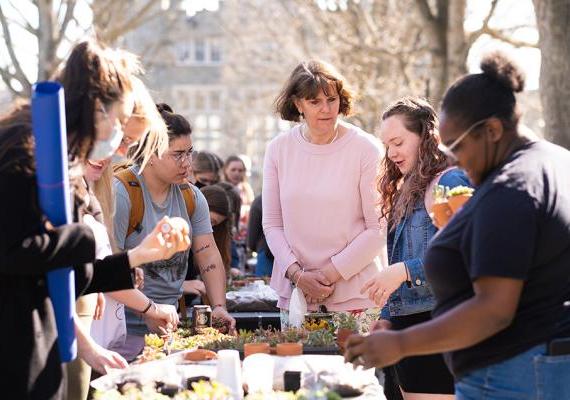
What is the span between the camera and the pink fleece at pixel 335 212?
563 centimetres

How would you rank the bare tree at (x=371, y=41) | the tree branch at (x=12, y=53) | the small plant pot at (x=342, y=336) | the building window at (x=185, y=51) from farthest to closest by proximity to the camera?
the building window at (x=185, y=51) < the tree branch at (x=12, y=53) < the bare tree at (x=371, y=41) < the small plant pot at (x=342, y=336)

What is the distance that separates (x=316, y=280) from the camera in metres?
5.59

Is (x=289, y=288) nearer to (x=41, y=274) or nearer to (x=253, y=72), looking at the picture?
(x=41, y=274)

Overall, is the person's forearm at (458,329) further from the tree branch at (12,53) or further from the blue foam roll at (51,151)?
the tree branch at (12,53)

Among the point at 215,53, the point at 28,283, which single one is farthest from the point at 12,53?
the point at 215,53

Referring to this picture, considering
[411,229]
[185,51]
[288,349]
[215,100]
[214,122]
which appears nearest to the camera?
[288,349]

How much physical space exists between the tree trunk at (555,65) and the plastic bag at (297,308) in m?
4.06

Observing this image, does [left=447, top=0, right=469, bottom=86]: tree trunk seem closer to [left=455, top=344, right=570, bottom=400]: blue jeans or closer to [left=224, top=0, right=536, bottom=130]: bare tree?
[left=224, top=0, right=536, bottom=130]: bare tree

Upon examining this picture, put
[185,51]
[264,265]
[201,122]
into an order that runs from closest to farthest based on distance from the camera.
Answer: [264,265] < [201,122] < [185,51]

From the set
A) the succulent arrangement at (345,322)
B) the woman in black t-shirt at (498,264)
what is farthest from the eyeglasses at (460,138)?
the succulent arrangement at (345,322)

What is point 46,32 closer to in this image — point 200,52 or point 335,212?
point 335,212

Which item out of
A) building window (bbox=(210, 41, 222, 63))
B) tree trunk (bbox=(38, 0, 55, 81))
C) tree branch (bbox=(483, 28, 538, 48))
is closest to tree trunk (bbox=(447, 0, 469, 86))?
tree branch (bbox=(483, 28, 538, 48))

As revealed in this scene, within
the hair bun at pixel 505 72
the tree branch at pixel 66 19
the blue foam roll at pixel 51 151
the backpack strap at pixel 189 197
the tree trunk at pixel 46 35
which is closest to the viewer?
the blue foam roll at pixel 51 151

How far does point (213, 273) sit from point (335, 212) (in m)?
0.84
